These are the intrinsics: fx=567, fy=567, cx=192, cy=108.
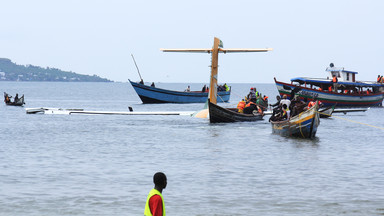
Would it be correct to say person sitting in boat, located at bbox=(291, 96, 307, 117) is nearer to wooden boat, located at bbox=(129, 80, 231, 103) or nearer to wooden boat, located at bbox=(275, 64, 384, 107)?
wooden boat, located at bbox=(275, 64, 384, 107)

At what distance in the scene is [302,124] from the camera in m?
28.2

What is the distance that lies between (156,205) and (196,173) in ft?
37.1

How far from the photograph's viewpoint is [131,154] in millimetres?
24703

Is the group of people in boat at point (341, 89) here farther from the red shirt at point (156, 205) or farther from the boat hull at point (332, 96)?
the red shirt at point (156, 205)

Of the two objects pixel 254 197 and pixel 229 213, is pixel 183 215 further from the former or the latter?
pixel 254 197

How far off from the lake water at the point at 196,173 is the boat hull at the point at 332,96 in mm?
25527

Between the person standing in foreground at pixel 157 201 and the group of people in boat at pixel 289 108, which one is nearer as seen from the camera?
the person standing in foreground at pixel 157 201

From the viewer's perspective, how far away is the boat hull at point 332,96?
60.4 metres

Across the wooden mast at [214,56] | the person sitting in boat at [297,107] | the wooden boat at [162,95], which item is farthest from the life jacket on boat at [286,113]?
the wooden boat at [162,95]

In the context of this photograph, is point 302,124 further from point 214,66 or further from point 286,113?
point 214,66

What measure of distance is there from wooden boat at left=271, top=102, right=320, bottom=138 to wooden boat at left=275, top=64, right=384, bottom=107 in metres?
28.0

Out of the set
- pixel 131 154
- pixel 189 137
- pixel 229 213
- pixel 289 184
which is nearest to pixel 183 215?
pixel 229 213

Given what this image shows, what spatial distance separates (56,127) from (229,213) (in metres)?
29.3

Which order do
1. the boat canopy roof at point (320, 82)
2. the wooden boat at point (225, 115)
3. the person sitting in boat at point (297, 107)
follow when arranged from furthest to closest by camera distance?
1. the boat canopy roof at point (320, 82)
2. the wooden boat at point (225, 115)
3. the person sitting in boat at point (297, 107)
